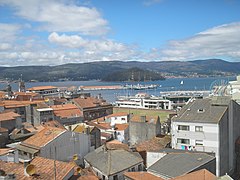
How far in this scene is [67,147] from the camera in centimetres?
2081

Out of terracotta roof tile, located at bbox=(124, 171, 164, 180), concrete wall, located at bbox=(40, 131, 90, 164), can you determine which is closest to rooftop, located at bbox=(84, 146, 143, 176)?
concrete wall, located at bbox=(40, 131, 90, 164)

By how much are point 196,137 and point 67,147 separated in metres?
10.4

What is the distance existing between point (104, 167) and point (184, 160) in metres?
4.93

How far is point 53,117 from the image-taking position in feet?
133

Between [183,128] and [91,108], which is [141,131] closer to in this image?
[183,128]

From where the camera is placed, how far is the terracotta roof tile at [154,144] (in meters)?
25.0

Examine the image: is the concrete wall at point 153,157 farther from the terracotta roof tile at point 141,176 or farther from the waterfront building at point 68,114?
the waterfront building at point 68,114

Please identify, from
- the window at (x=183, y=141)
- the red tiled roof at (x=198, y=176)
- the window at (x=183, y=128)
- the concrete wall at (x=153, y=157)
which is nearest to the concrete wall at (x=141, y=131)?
the window at (x=183, y=141)

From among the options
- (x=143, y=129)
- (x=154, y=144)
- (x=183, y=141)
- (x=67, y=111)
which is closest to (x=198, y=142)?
(x=183, y=141)

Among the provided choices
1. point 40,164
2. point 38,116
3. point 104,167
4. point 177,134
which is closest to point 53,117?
point 38,116

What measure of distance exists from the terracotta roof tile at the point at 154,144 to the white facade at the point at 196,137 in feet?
5.59

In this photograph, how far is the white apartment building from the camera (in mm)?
22677

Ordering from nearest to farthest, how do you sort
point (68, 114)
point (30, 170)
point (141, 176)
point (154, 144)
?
point (30, 170) → point (141, 176) → point (154, 144) → point (68, 114)

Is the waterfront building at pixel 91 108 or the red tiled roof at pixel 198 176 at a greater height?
the red tiled roof at pixel 198 176
